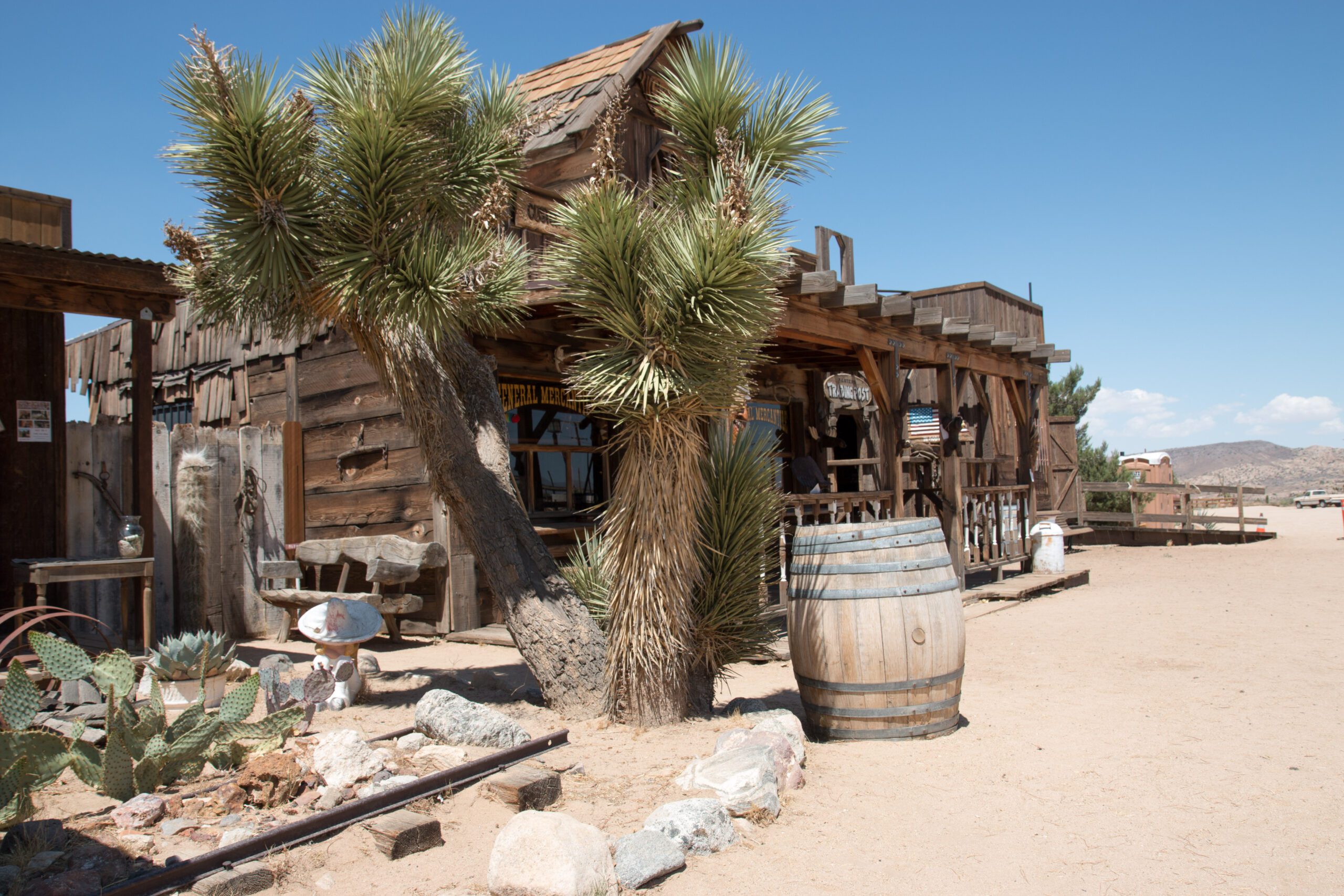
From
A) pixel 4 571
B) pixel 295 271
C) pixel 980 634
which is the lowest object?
pixel 980 634

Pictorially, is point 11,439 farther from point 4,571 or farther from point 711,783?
point 711,783

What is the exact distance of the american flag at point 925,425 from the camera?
34.6 feet

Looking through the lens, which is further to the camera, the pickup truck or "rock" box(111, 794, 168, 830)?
the pickup truck

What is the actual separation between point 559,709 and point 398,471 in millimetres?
3937

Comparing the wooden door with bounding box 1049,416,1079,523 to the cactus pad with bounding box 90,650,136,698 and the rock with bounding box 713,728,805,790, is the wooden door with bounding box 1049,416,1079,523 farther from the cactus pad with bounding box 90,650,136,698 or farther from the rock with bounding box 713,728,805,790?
the cactus pad with bounding box 90,650,136,698

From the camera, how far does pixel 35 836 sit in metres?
3.10

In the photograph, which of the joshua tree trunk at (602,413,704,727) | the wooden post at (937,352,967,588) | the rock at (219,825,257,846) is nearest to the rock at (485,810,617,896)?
the rock at (219,825,257,846)

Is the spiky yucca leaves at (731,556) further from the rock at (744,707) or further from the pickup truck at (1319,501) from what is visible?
the pickup truck at (1319,501)

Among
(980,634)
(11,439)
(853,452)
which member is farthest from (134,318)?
(853,452)

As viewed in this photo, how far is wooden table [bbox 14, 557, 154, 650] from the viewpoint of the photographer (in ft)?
19.1

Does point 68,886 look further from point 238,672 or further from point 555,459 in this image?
point 555,459

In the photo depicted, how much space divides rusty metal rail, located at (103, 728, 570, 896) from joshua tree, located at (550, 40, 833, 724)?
2.87 ft

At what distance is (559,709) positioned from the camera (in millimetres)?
5172

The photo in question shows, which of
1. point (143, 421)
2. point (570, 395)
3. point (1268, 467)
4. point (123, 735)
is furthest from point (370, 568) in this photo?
point (1268, 467)
